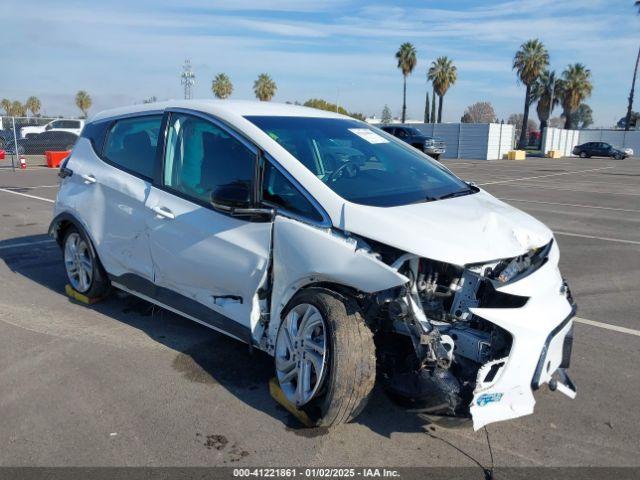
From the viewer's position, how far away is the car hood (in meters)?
2.86

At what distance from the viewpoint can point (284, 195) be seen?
11.2ft

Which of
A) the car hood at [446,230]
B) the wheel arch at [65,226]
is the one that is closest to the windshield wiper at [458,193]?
the car hood at [446,230]

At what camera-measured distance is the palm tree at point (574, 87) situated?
61688 mm

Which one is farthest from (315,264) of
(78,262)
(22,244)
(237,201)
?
(22,244)

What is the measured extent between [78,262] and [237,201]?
8.31 ft

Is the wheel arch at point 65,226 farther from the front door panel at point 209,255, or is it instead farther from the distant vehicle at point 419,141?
the distant vehicle at point 419,141

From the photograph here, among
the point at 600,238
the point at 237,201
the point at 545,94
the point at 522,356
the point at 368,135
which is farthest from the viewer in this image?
the point at 545,94

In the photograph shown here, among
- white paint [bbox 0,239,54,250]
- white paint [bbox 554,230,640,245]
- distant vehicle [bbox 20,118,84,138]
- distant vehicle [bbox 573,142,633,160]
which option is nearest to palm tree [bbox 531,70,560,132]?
distant vehicle [bbox 573,142,633,160]

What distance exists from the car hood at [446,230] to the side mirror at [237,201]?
0.57 m

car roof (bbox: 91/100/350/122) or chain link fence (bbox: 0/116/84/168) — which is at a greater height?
car roof (bbox: 91/100/350/122)

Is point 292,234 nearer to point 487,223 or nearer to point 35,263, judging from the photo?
point 487,223

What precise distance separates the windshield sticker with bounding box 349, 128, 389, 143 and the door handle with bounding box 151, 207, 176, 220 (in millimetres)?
1488

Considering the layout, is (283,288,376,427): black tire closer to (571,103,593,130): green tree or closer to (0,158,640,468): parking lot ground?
(0,158,640,468): parking lot ground

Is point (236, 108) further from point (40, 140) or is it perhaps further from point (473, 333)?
point (40, 140)
